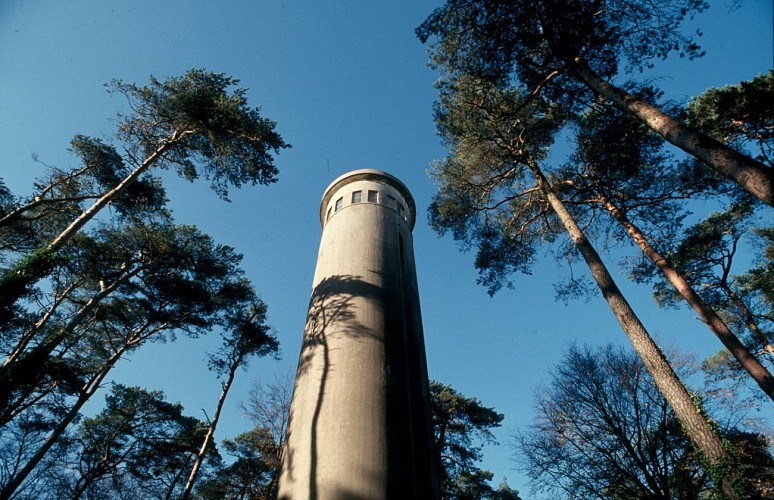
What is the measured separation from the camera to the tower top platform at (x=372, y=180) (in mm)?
11375

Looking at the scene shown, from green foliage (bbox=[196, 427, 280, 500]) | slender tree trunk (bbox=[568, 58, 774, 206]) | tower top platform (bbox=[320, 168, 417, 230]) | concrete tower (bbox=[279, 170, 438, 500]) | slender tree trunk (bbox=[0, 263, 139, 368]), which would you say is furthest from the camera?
green foliage (bbox=[196, 427, 280, 500])

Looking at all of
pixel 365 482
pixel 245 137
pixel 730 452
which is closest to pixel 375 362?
pixel 365 482

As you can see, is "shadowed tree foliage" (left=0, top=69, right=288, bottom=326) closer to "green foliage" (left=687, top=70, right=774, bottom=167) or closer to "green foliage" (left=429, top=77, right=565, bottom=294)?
"green foliage" (left=429, top=77, right=565, bottom=294)

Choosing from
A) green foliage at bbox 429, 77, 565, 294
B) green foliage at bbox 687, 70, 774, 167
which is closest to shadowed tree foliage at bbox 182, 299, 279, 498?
green foliage at bbox 429, 77, 565, 294

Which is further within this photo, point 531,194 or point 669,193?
point 531,194

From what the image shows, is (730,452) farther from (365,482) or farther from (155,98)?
(155,98)

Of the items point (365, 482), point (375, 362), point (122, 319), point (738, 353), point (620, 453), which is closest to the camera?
point (365, 482)

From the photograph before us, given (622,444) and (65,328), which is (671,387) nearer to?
(622,444)

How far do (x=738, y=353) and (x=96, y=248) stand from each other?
1893 centimetres

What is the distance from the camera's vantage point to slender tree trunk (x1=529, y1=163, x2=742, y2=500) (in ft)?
18.3

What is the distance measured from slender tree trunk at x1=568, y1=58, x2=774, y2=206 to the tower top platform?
6066 millimetres

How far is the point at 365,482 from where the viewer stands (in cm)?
514

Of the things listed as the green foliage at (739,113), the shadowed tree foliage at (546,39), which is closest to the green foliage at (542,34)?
the shadowed tree foliage at (546,39)

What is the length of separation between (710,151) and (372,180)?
801 cm
